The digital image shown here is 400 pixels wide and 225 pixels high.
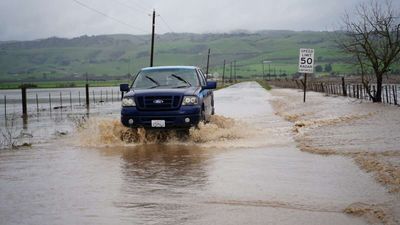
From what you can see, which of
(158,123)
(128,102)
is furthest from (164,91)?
(128,102)

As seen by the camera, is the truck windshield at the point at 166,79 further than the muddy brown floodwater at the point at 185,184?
Yes

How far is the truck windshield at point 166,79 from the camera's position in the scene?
500 inches

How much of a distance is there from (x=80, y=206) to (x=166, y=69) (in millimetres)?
7564

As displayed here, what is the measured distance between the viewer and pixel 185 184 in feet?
24.1

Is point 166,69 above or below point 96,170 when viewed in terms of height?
above

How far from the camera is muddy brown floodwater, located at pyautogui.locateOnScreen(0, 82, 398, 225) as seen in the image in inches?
221

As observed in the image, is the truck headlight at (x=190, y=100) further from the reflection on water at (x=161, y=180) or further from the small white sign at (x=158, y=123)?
the reflection on water at (x=161, y=180)

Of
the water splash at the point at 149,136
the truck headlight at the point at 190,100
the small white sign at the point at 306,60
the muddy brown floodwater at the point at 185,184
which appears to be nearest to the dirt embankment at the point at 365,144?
the muddy brown floodwater at the point at 185,184

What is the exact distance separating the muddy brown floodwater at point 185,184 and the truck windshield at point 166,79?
1.30 meters

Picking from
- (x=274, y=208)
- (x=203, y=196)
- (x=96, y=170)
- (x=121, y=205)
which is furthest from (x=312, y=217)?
(x=96, y=170)

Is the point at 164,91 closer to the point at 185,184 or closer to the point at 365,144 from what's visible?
the point at 365,144

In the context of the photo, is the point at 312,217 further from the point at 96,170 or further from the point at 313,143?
the point at 313,143

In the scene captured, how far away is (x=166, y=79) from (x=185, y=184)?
590 cm

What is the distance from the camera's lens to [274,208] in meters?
5.88
